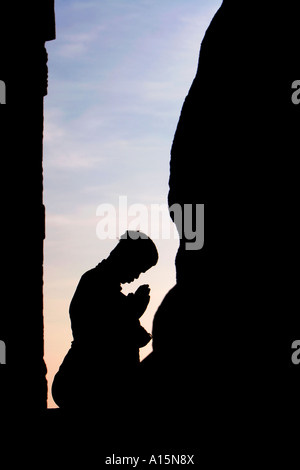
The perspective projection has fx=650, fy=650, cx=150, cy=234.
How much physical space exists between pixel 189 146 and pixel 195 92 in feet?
1.15

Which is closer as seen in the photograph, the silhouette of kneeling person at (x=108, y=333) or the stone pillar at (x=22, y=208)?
the silhouette of kneeling person at (x=108, y=333)

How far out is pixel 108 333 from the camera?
4.59 meters

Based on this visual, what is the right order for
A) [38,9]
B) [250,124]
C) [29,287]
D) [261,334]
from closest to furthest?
[261,334] < [250,124] < [29,287] < [38,9]

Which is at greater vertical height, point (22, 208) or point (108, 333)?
point (22, 208)

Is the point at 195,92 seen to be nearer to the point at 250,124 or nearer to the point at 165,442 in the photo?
the point at 250,124

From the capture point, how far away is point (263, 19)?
3.78 metres

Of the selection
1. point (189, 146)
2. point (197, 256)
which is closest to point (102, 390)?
point (197, 256)

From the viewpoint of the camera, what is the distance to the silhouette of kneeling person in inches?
172

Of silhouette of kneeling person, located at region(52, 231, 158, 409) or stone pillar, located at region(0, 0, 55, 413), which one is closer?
silhouette of kneeling person, located at region(52, 231, 158, 409)

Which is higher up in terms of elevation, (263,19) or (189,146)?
(263,19)

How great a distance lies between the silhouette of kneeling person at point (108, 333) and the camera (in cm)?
438

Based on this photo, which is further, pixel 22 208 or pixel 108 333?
pixel 22 208

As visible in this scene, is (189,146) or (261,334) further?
(189,146)

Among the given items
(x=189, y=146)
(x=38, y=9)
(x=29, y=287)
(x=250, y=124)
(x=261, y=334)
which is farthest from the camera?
(x=38, y=9)
